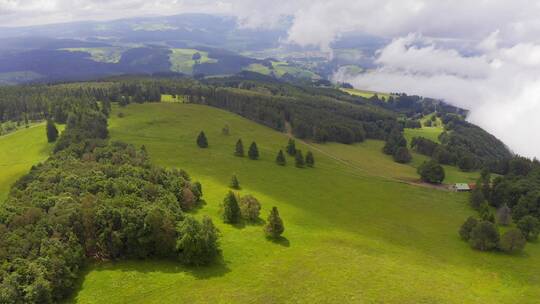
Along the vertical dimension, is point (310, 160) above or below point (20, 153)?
above

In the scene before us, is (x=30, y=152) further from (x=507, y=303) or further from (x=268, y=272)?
(x=507, y=303)

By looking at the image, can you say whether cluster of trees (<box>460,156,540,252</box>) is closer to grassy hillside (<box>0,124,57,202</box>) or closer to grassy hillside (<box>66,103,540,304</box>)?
grassy hillside (<box>66,103,540,304</box>)

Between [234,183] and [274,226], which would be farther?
[234,183]

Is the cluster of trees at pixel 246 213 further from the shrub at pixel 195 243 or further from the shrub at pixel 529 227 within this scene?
the shrub at pixel 529 227

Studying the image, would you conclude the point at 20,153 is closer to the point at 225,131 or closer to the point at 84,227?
the point at 225,131

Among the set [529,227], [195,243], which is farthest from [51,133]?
[529,227]

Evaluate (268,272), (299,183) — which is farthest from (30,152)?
(268,272)
